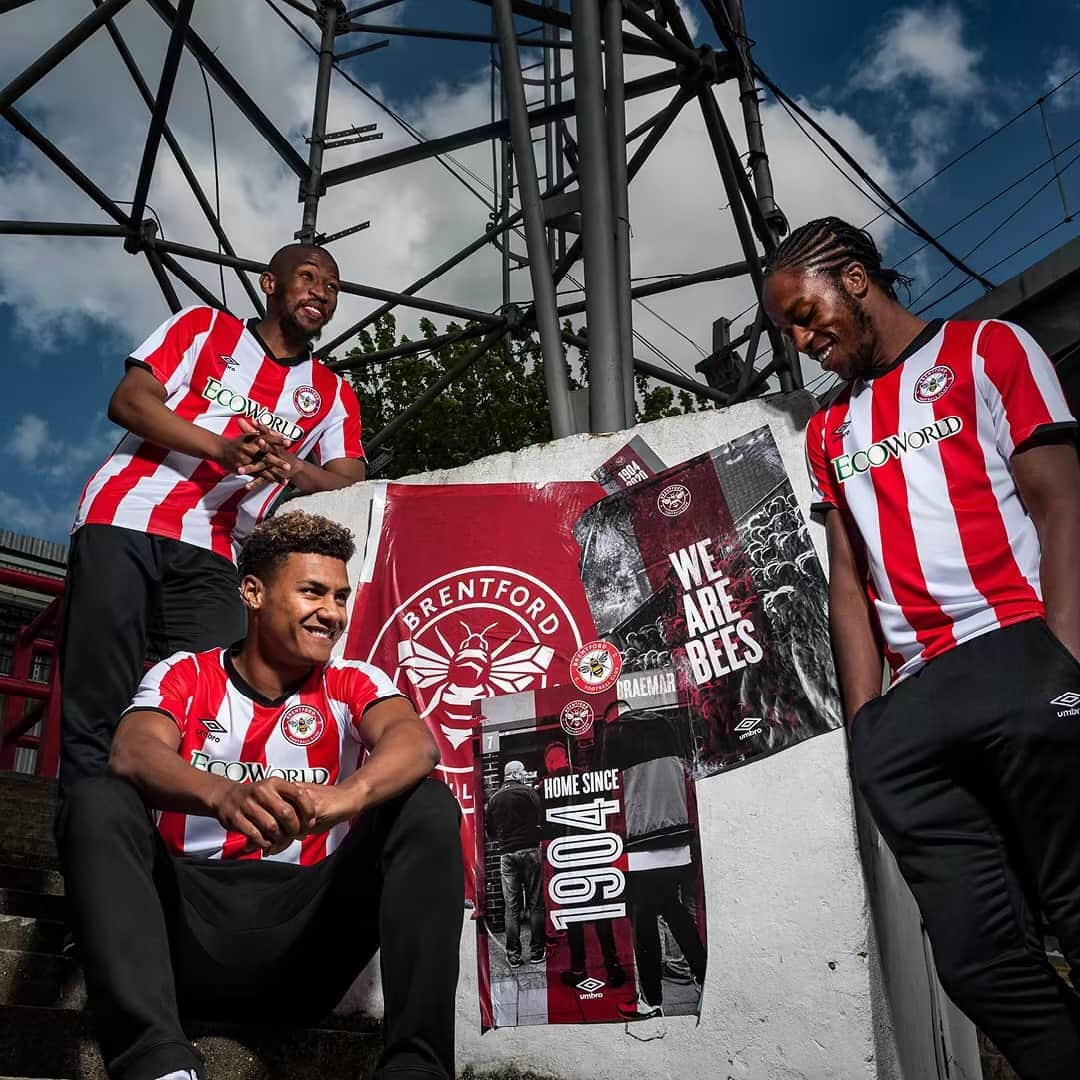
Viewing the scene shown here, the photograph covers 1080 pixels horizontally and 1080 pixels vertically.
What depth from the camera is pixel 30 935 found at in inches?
102

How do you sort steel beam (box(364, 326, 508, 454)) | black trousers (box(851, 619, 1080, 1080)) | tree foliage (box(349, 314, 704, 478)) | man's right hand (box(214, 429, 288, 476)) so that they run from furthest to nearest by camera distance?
tree foliage (box(349, 314, 704, 478)), steel beam (box(364, 326, 508, 454)), man's right hand (box(214, 429, 288, 476)), black trousers (box(851, 619, 1080, 1080))

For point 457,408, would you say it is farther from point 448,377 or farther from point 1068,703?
point 1068,703

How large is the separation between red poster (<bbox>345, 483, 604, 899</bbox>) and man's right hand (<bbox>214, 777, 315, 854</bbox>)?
1.12 metres

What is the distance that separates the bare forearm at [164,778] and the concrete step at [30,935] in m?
0.95

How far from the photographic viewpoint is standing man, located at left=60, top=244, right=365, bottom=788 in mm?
2686

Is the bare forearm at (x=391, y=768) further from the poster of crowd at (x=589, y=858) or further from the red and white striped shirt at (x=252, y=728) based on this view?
the poster of crowd at (x=589, y=858)

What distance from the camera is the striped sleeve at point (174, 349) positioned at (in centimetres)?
296

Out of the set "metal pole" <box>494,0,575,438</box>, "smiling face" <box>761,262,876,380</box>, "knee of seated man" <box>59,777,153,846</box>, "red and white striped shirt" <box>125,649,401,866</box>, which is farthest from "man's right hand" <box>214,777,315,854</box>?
"metal pole" <box>494,0,575,438</box>

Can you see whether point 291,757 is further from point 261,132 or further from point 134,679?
point 261,132

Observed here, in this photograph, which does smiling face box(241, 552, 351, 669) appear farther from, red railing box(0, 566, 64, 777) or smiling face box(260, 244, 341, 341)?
red railing box(0, 566, 64, 777)

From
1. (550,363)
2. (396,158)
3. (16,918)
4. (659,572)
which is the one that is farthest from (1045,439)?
(396,158)

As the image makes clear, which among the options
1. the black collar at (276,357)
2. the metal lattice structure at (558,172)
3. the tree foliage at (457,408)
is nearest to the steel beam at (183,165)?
the metal lattice structure at (558,172)

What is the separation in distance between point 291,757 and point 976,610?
1.40 metres

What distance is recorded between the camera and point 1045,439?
176cm
